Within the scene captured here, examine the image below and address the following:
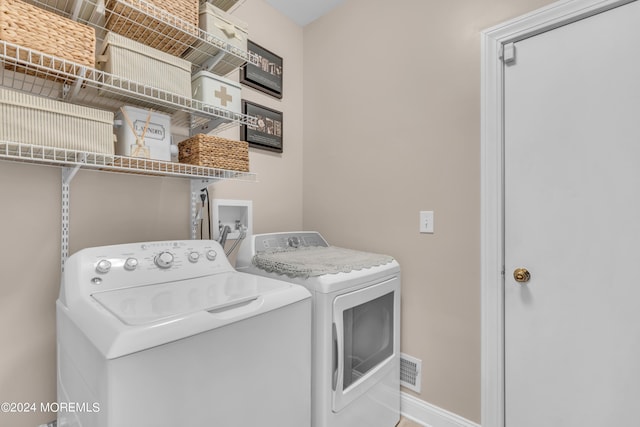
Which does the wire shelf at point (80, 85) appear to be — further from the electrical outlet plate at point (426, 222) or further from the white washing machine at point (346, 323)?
the electrical outlet plate at point (426, 222)

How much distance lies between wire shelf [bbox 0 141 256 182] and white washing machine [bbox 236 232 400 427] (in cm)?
50

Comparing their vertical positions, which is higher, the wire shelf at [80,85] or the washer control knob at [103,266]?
the wire shelf at [80,85]

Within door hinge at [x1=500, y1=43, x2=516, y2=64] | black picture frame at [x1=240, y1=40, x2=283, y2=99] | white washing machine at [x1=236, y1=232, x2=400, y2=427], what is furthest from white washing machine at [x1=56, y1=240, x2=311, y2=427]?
door hinge at [x1=500, y1=43, x2=516, y2=64]

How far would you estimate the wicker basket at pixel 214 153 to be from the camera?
4.56 feet

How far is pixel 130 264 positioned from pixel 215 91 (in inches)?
33.8

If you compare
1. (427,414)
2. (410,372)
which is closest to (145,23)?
(410,372)

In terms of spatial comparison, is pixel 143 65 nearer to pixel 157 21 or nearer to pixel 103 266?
pixel 157 21

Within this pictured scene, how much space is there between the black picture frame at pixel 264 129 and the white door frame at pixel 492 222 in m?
1.31

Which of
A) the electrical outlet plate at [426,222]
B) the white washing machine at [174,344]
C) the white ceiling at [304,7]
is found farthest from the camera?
the white ceiling at [304,7]

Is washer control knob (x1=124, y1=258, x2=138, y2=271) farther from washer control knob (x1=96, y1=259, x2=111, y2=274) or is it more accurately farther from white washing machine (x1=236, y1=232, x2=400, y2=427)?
white washing machine (x1=236, y1=232, x2=400, y2=427)

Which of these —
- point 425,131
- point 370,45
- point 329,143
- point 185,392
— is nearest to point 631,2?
point 425,131

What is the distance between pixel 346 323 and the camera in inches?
54.6

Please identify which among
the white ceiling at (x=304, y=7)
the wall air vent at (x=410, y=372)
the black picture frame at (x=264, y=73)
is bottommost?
the wall air vent at (x=410, y=372)

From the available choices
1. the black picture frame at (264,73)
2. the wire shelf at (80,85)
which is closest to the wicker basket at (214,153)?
the wire shelf at (80,85)
